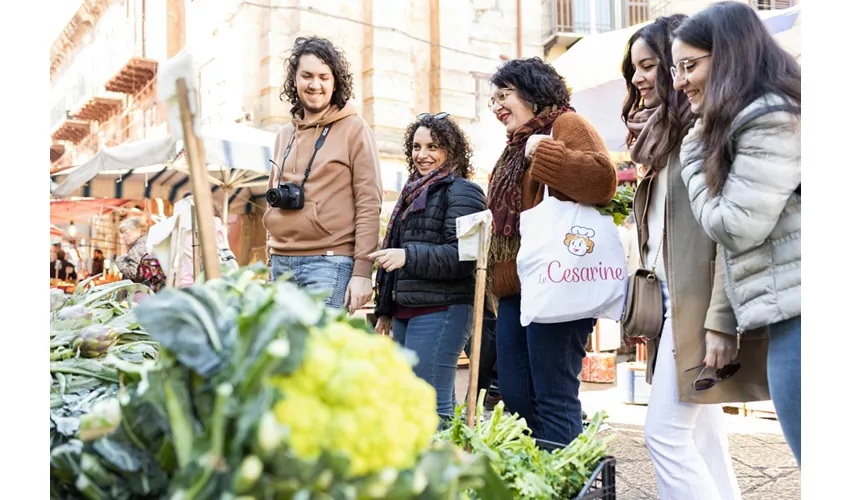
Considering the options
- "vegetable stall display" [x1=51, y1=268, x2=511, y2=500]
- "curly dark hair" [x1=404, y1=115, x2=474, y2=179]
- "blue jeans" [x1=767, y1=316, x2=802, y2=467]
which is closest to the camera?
"vegetable stall display" [x1=51, y1=268, x2=511, y2=500]

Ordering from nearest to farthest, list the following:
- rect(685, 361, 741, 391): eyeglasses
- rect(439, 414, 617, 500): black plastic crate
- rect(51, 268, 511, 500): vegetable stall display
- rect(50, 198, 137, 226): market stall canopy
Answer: rect(51, 268, 511, 500): vegetable stall display < rect(439, 414, 617, 500): black plastic crate < rect(685, 361, 741, 391): eyeglasses < rect(50, 198, 137, 226): market stall canopy

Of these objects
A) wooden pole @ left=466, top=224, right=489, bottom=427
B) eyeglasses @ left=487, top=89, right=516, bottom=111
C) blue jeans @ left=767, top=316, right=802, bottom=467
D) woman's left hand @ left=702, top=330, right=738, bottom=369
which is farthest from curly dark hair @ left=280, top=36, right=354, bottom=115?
blue jeans @ left=767, top=316, right=802, bottom=467

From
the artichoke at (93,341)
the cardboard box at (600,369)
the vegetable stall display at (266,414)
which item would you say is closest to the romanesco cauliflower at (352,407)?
the vegetable stall display at (266,414)

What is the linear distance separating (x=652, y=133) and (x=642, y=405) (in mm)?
3593

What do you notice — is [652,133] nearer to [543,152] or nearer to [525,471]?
[543,152]

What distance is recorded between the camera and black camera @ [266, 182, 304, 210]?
2.40 meters

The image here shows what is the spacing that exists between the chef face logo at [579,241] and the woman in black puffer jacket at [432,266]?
0.46 m

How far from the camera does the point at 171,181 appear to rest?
26.8 feet

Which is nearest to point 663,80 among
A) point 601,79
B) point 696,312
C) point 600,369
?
point 696,312

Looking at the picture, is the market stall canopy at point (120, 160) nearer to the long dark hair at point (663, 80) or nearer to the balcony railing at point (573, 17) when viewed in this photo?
the long dark hair at point (663, 80)

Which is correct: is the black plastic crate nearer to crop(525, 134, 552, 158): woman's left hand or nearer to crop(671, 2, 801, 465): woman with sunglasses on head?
crop(671, 2, 801, 465): woman with sunglasses on head

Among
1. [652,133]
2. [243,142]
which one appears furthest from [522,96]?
[243,142]

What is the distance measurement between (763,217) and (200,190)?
Result: 43.9 inches

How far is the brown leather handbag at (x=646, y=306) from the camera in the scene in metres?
1.98
